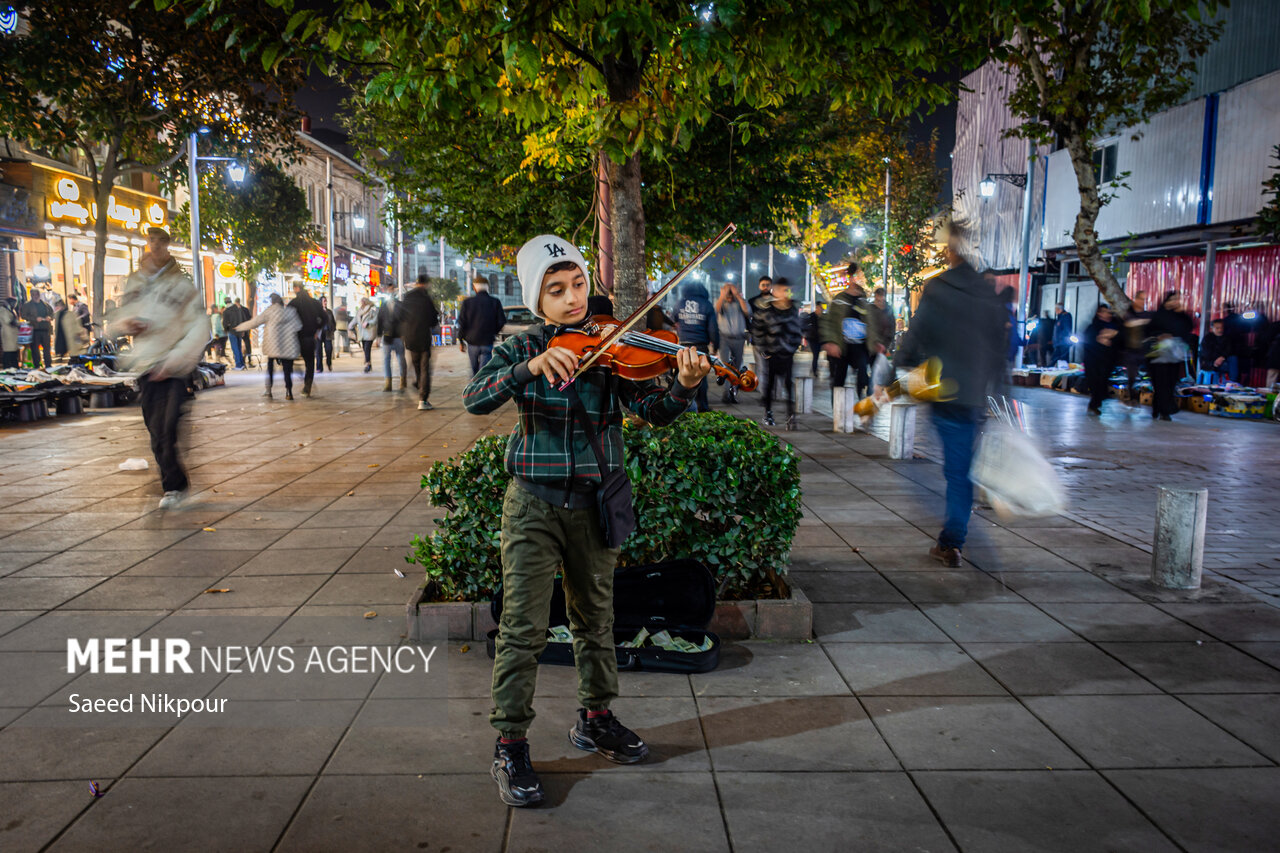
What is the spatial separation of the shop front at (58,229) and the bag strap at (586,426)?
23.9 meters

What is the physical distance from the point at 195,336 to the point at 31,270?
75.2 ft

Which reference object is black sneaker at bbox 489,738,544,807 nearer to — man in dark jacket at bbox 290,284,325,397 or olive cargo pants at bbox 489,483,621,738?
olive cargo pants at bbox 489,483,621,738

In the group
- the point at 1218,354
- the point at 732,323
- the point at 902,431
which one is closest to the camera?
the point at 902,431

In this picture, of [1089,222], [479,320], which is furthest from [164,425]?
[1089,222]

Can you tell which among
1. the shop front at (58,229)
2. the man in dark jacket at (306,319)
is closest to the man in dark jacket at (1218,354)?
the man in dark jacket at (306,319)

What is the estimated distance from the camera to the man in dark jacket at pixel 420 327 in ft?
48.9

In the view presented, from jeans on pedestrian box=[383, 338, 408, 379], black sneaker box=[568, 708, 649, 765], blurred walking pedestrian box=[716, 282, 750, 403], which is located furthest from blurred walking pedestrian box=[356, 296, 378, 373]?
black sneaker box=[568, 708, 649, 765]

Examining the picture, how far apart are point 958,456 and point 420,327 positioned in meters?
10.7

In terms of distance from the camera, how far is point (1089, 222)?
18.0 m

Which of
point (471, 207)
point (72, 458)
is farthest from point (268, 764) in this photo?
point (471, 207)

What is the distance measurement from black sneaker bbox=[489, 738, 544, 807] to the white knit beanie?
152 cm

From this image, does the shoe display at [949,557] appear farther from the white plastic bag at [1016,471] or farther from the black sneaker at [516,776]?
the black sneaker at [516,776]

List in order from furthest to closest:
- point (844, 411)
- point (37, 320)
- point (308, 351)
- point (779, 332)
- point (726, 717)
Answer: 1. point (37, 320)
2. point (308, 351)
3. point (844, 411)
4. point (779, 332)
5. point (726, 717)

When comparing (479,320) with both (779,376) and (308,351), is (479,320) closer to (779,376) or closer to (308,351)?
(308,351)
